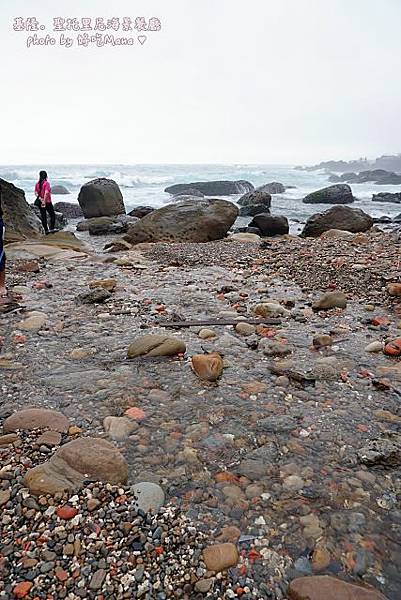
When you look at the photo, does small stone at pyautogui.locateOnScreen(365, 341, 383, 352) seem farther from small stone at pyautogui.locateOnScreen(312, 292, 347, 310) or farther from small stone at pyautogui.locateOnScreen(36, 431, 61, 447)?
small stone at pyautogui.locateOnScreen(36, 431, 61, 447)

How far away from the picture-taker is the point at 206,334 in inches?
142

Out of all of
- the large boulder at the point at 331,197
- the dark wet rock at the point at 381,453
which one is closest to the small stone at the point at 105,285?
the dark wet rock at the point at 381,453

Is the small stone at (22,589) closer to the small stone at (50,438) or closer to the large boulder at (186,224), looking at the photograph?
the small stone at (50,438)

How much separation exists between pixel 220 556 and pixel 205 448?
67 cm

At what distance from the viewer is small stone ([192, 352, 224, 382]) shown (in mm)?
2852

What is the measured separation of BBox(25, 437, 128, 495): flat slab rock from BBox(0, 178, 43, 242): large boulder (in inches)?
351

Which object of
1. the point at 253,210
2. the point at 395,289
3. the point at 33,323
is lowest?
the point at 253,210

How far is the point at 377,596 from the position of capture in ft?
4.38

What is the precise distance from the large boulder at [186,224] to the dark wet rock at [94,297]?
553 centimetres

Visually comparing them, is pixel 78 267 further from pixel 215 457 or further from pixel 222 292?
pixel 215 457

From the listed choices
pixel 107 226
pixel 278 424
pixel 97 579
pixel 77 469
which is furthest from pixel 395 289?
pixel 107 226

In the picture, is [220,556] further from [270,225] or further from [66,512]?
[270,225]

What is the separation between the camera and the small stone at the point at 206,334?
3588mm

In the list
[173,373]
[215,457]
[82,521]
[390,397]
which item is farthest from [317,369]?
[82,521]
